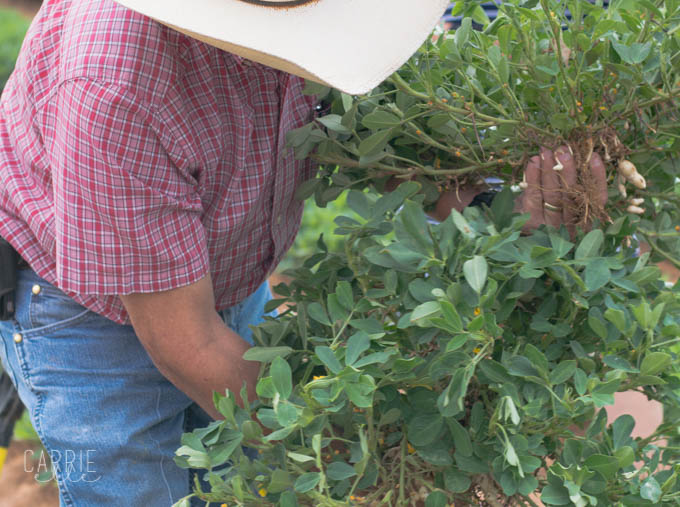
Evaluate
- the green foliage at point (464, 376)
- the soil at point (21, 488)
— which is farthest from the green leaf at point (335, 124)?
the soil at point (21, 488)

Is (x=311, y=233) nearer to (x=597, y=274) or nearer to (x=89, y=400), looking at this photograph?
(x=89, y=400)

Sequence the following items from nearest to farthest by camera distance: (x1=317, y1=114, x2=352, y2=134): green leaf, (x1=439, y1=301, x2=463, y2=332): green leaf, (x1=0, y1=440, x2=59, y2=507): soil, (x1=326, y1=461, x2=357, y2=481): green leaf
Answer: (x1=439, y1=301, x2=463, y2=332): green leaf < (x1=326, y1=461, x2=357, y2=481): green leaf < (x1=317, y1=114, x2=352, y2=134): green leaf < (x1=0, y1=440, x2=59, y2=507): soil

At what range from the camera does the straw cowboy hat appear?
2.87 ft

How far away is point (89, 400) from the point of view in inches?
56.0

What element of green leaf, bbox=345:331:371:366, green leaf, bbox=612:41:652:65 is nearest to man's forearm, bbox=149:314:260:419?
green leaf, bbox=345:331:371:366

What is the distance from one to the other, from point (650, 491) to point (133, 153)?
797 mm

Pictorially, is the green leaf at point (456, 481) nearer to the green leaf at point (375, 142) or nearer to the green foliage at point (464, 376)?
the green foliage at point (464, 376)

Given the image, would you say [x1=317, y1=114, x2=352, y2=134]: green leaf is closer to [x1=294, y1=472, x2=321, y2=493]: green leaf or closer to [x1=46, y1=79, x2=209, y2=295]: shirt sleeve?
[x1=46, y1=79, x2=209, y2=295]: shirt sleeve

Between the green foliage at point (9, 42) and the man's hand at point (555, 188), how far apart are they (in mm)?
5186

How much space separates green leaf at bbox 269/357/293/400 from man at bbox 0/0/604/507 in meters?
0.30

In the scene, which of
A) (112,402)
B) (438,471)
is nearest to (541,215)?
(438,471)

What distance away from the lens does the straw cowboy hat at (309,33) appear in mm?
875

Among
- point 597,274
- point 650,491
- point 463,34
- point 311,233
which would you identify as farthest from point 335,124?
point 311,233

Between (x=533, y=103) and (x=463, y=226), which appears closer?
(x=463, y=226)
